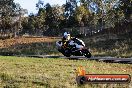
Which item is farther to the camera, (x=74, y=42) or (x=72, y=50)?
(x=72, y=50)

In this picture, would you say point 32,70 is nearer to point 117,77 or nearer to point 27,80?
point 27,80

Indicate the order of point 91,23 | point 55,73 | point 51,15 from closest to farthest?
point 55,73
point 91,23
point 51,15

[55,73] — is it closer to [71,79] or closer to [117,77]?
[71,79]

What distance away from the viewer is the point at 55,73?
2192cm

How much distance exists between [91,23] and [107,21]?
13.1 m

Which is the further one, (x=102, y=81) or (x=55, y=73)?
(x=55, y=73)

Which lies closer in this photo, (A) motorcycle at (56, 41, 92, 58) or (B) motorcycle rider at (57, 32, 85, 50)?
(B) motorcycle rider at (57, 32, 85, 50)

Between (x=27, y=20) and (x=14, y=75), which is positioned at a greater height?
(x=27, y=20)

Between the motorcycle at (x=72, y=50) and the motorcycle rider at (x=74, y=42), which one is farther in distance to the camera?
the motorcycle at (x=72, y=50)

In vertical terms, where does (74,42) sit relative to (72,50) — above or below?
above

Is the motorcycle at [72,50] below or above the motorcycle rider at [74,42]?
below

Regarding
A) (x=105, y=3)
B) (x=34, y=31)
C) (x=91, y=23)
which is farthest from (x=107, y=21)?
(x=34, y=31)

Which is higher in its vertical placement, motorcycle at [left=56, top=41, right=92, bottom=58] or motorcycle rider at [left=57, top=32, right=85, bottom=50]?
motorcycle rider at [left=57, top=32, right=85, bottom=50]

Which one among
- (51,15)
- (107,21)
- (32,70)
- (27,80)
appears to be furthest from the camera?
(51,15)
